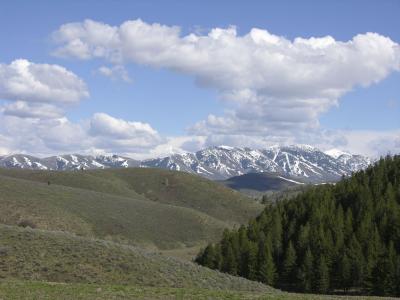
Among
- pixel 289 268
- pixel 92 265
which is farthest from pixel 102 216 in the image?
pixel 92 265

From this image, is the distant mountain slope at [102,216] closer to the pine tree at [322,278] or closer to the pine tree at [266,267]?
the pine tree at [266,267]

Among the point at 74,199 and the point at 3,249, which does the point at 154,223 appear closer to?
the point at 74,199

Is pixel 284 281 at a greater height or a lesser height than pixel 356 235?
lesser

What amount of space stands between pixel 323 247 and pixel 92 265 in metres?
57.3

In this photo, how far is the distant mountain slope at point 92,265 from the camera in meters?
40.8

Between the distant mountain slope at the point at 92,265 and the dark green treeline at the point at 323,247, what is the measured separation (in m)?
42.3

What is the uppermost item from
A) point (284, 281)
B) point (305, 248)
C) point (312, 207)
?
point (312, 207)

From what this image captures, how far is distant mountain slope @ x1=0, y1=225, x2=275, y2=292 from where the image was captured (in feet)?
134

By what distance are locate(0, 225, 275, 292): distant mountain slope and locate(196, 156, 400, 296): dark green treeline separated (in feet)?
139

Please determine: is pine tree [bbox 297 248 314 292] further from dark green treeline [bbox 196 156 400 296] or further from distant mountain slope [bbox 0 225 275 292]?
distant mountain slope [bbox 0 225 275 292]

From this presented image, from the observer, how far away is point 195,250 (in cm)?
12162

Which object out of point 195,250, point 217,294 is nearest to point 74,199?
point 195,250

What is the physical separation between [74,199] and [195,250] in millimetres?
39084

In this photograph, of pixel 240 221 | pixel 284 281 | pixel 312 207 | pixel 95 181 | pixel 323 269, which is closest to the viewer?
pixel 323 269
